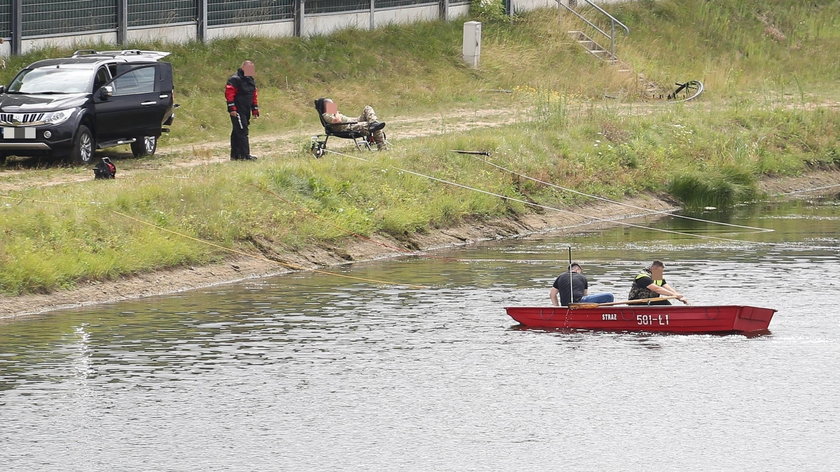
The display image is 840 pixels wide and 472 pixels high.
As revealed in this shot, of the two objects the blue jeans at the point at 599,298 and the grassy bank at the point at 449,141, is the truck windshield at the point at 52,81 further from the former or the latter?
the blue jeans at the point at 599,298

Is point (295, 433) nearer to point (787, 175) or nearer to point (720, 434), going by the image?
point (720, 434)

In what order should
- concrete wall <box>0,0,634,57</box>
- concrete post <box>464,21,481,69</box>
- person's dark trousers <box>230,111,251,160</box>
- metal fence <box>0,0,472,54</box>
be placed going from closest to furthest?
person's dark trousers <box>230,111,251,160</box>, metal fence <box>0,0,472,54</box>, concrete wall <box>0,0,634,57</box>, concrete post <box>464,21,481,69</box>

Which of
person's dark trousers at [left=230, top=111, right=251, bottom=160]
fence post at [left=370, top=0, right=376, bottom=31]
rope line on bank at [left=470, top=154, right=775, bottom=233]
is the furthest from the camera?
fence post at [left=370, top=0, right=376, bottom=31]

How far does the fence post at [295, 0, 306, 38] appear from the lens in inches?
1754

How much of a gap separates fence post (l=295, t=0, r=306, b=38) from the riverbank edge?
12126mm

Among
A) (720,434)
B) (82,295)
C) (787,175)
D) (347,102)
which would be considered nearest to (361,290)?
(82,295)

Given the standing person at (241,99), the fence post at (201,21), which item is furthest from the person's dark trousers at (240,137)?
the fence post at (201,21)

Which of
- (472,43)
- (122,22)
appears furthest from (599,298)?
(472,43)

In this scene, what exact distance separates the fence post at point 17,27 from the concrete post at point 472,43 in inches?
576

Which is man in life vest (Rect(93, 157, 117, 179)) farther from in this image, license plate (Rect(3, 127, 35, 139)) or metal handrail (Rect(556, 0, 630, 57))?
metal handrail (Rect(556, 0, 630, 57))

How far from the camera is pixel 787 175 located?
Result: 41.6 meters

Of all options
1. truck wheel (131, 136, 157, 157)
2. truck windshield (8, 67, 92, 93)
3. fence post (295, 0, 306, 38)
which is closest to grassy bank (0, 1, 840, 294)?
fence post (295, 0, 306, 38)

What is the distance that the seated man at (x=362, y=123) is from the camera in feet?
109

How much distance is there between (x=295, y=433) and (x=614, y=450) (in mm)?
3336
